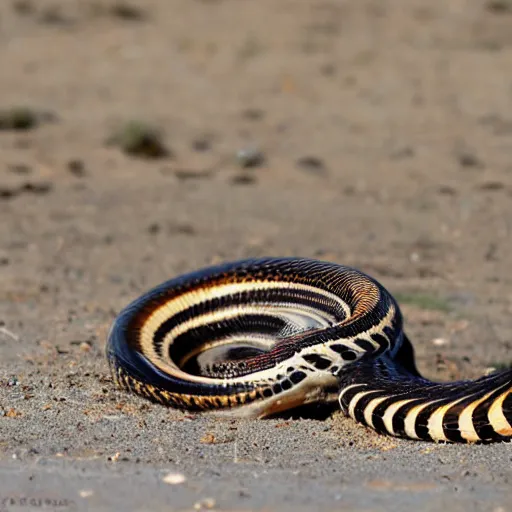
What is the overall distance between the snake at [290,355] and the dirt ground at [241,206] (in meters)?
0.12

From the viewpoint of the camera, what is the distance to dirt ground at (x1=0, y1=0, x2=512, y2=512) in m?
4.35

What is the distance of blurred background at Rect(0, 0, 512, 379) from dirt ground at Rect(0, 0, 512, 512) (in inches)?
1.2

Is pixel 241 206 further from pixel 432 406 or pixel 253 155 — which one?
pixel 432 406

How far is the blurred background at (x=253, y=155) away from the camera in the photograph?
24.9 feet

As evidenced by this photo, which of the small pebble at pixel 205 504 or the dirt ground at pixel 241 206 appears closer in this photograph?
the small pebble at pixel 205 504

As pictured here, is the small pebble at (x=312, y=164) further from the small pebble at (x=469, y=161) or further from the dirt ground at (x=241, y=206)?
the small pebble at (x=469, y=161)

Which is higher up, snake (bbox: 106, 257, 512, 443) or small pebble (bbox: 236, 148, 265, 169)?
snake (bbox: 106, 257, 512, 443)

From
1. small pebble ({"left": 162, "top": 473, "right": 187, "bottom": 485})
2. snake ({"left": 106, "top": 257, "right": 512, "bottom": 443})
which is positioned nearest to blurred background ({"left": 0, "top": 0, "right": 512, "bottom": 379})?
snake ({"left": 106, "top": 257, "right": 512, "bottom": 443})

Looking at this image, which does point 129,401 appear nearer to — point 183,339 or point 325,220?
point 183,339

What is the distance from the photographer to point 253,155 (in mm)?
10969

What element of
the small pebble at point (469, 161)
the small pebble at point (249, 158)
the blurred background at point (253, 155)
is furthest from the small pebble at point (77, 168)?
the small pebble at point (469, 161)

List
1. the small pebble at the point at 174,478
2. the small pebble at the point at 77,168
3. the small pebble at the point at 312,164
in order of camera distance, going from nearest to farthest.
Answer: the small pebble at the point at 174,478 < the small pebble at the point at 77,168 < the small pebble at the point at 312,164

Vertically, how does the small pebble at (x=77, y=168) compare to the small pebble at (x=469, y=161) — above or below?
below

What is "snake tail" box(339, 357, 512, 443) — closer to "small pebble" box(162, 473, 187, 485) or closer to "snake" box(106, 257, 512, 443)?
"snake" box(106, 257, 512, 443)
